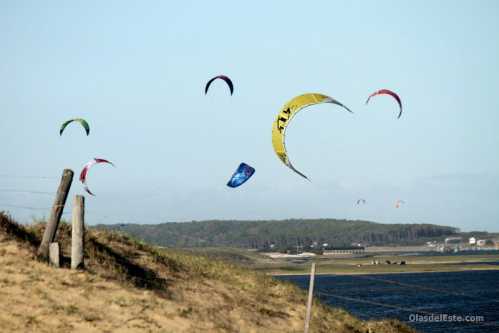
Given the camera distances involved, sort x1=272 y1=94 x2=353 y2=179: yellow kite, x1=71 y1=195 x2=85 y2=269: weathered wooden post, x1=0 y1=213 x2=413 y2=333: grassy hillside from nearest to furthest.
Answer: x1=0 y1=213 x2=413 y2=333: grassy hillside < x1=71 y1=195 x2=85 y2=269: weathered wooden post < x1=272 y1=94 x2=353 y2=179: yellow kite

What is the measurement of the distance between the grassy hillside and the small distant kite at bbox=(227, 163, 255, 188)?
3.61 m

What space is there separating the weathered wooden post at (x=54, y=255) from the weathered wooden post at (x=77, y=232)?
41 centimetres

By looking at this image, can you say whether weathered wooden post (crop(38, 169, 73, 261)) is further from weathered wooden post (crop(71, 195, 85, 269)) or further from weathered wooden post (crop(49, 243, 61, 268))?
weathered wooden post (crop(71, 195, 85, 269))

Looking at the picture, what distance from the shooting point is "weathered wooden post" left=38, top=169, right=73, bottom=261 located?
2186 cm

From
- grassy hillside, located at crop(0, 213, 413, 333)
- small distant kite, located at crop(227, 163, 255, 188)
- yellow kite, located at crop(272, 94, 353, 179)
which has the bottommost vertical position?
grassy hillside, located at crop(0, 213, 413, 333)

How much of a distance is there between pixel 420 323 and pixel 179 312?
45499 millimetres

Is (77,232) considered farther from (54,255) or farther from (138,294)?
(138,294)

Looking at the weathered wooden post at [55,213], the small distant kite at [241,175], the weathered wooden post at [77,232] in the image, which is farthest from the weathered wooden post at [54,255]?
the small distant kite at [241,175]

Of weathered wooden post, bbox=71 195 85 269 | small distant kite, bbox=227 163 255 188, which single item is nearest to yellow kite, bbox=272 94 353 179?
small distant kite, bbox=227 163 255 188

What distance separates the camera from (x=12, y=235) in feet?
74.5

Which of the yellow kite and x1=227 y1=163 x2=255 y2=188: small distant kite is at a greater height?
the yellow kite

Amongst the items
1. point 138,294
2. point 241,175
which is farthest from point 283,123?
point 138,294

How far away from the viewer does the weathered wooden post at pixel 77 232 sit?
71.5 feet

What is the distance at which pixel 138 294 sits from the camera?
21.9 m
